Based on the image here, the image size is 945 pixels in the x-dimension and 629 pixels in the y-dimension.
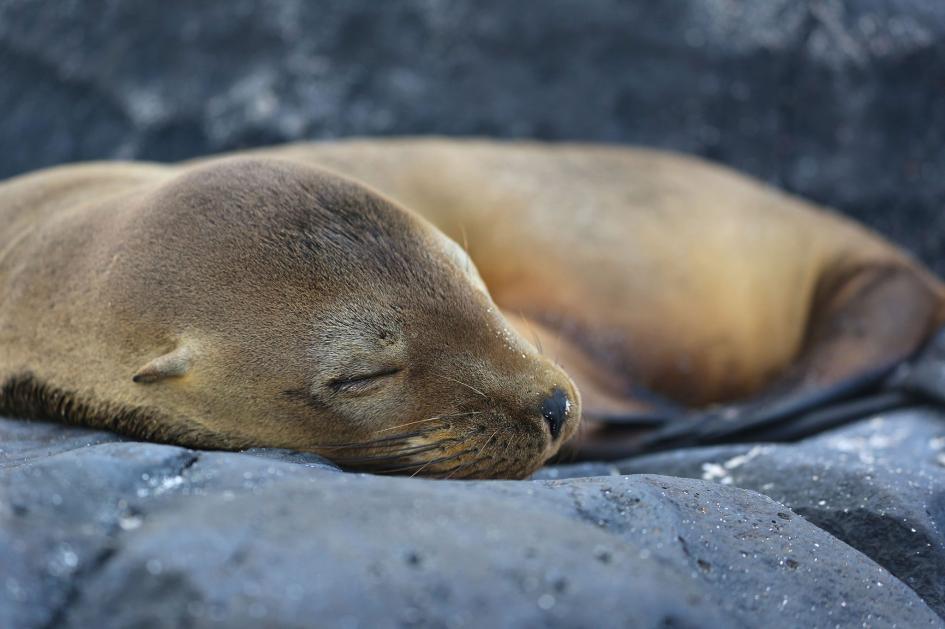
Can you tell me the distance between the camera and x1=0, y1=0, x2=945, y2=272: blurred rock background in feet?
20.4

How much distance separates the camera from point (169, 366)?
251cm

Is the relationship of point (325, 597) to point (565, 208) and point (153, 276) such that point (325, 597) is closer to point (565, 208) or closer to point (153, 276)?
point (153, 276)

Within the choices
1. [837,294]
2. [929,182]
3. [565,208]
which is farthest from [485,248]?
[929,182]

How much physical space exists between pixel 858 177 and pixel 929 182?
43 cm

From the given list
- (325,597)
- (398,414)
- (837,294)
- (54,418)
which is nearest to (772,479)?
(398,414)

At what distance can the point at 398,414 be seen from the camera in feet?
8.21

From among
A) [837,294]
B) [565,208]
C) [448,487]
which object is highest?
[448,487]

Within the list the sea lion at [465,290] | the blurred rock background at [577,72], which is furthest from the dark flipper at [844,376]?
the blurred rock background at [577,72]

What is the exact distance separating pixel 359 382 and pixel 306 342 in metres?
0.15

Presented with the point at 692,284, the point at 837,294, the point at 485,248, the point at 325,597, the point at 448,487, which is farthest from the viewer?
the point at 837,294

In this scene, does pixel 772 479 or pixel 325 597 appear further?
pixel 772 479

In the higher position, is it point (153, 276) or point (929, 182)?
point (153, 276)

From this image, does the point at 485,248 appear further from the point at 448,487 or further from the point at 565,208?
the point at 448,487

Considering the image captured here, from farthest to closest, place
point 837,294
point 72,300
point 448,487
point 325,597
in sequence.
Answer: point 837,294
point 72,300
point 448,487
point 325,597
